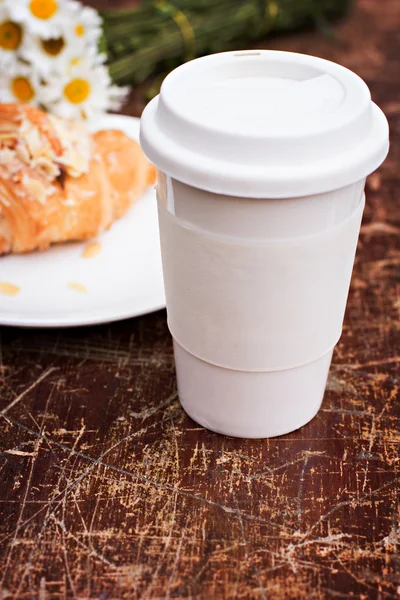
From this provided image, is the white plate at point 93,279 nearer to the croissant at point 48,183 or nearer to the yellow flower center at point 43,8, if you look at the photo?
the croissant at point 48,183

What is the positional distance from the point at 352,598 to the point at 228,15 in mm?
1317

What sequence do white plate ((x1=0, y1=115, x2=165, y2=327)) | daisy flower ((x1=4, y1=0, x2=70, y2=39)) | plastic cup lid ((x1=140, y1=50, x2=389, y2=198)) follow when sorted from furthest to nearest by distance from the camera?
daisy flower ((x1=4, y1=0, x2=70, y2=39)) → white plate ((x1=0, y1=115, x2=165, y2=327)) → plastic cup lid ((x1=140, y1=50, x2=389, y2=198))

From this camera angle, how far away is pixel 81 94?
119 centimetres

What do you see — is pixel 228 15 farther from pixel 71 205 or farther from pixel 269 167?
pixel 269 167

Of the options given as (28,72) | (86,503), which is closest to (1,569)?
(86,503)

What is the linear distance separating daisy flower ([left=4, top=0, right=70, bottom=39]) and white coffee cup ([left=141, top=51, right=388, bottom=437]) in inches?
21.2

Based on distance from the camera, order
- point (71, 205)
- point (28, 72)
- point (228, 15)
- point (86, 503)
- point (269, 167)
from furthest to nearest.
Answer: point (228, 15)
point (28, 72)
point (71, 205)
point (86, 503)
point (269, 167)

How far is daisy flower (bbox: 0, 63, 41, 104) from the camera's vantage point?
3.80ft

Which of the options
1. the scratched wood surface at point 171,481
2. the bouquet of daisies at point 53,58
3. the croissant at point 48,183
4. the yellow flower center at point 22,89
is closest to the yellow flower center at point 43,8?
the bouquet of daisies at point 53,58

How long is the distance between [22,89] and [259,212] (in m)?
0.73

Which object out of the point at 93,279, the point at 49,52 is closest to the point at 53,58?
the point at 49,52

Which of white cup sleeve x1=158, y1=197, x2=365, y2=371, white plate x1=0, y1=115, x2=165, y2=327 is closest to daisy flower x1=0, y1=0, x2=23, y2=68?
white plate x1=0, y1=115, x2=165, y2=327

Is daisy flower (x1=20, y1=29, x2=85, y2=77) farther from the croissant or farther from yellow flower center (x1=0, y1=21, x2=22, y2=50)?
the croissant

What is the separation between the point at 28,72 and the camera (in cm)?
116
